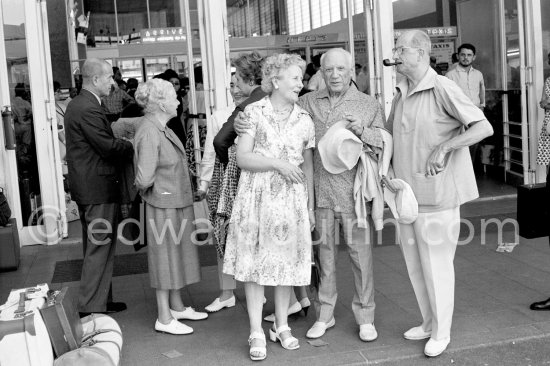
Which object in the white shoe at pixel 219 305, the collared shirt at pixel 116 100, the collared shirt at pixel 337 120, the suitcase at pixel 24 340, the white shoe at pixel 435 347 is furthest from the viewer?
→ the collared shirt at pixel 116 100

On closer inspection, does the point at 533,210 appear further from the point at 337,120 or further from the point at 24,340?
the point at 24,340

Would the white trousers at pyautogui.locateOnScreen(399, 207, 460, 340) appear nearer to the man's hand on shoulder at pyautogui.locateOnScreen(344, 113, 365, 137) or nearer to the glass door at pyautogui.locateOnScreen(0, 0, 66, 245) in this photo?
the man's hand on shoulder at pyautogui.locateOnScreen(344, 113, 365, 137)

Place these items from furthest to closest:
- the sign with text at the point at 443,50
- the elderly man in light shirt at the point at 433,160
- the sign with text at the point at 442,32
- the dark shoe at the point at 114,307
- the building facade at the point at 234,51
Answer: the sign with text at the point at 443,50
the sign with text at the point at 442,32
the building facade at the point at 234,51
the dark shoe at the point at 114,307
the elderly man in light shirt at the point at 433,160

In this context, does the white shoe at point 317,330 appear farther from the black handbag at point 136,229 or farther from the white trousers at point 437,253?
the black handbag at point 136,229

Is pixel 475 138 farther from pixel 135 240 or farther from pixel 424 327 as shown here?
pixel 135 240

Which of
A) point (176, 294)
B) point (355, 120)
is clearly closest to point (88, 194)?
point (176, 294)

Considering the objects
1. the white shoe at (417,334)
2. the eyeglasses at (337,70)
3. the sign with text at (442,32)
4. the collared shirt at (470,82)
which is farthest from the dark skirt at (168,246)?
the sign with text at (442,32)


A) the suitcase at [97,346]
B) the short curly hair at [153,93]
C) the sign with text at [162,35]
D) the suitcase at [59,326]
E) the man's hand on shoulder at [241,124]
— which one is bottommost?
the suitcase at [97,346]

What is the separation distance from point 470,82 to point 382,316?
6319 mm

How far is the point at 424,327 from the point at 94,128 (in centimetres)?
248

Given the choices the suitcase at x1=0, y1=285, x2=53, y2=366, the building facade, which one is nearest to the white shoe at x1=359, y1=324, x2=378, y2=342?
the suitcase at x1=0, y1=285, x2=53, y2=366

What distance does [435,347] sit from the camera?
14.5 ft

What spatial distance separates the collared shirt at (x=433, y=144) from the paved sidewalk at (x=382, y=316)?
0.88m

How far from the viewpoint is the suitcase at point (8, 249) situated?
6.94m
